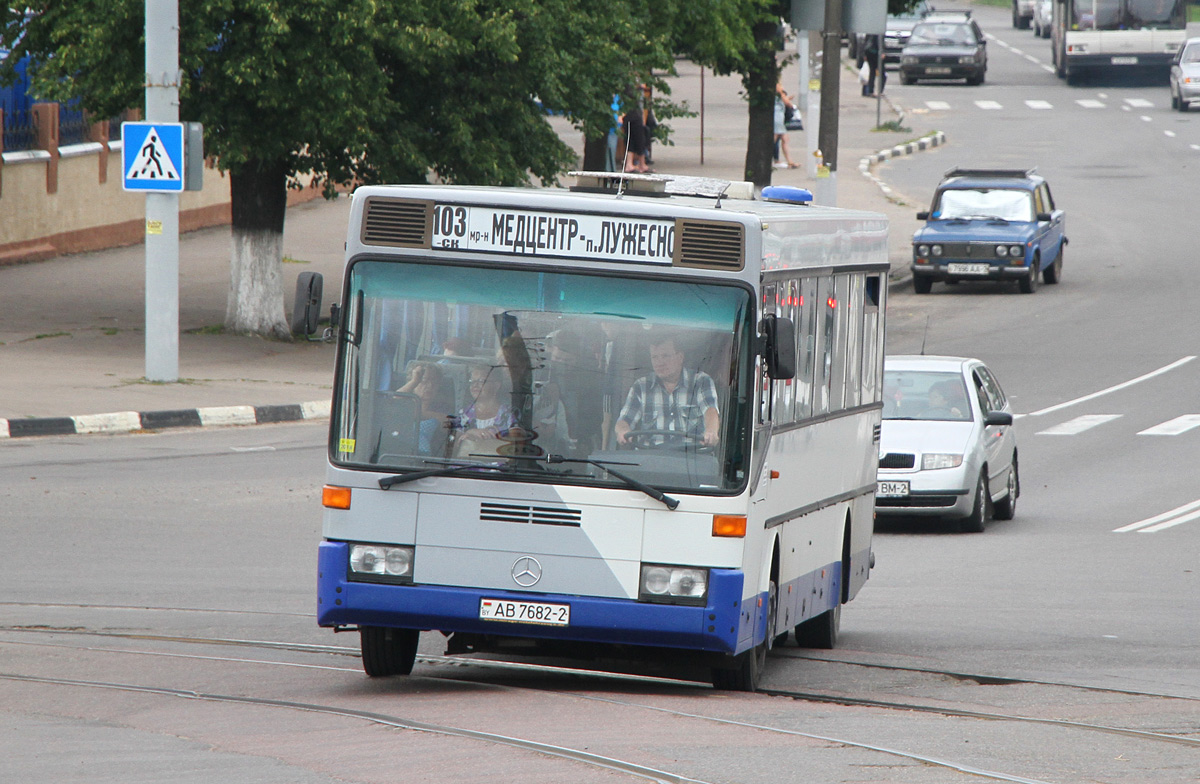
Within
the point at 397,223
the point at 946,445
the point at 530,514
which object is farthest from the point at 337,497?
the point at 946,445

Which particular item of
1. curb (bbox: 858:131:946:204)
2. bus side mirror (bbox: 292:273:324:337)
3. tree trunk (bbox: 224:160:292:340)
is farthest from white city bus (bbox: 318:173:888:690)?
curb (bbox: 858:131:946:204)

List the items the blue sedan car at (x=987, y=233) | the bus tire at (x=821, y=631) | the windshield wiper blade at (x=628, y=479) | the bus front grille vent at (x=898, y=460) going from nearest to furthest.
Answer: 1. the windshield wiper blade at (x=628, y=479)
2. the bus tire at (x=821, y=631)
3. the bus front grille vent at (x=898, y=460)
4. the blue sedan car at (x=987, y=233)

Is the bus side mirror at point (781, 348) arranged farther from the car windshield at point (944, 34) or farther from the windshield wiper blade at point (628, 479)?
the car windshield at point (944, 34)

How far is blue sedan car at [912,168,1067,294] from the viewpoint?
103 ft

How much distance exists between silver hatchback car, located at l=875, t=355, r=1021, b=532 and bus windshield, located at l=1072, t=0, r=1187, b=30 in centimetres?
4574

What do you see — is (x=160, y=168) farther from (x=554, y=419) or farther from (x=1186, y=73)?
(x=1186, y=73)

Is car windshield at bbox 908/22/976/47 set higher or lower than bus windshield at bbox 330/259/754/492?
higher

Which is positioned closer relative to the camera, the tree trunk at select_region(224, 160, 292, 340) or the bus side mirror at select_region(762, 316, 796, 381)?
the bus side mirror at select_region(762, 316, 796, 381)

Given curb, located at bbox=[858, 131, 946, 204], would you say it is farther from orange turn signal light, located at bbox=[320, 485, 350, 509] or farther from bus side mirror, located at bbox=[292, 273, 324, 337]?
orange turn signal light, located at bbox=[320, 485, 350, 509]

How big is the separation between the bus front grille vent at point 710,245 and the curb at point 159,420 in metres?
10.5

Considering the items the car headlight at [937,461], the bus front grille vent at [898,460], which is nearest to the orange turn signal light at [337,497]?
the bus front grille vent at [898,460]

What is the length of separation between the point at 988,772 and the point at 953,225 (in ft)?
83.5

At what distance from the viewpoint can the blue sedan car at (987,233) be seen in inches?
1241

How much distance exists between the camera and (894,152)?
50.9m
